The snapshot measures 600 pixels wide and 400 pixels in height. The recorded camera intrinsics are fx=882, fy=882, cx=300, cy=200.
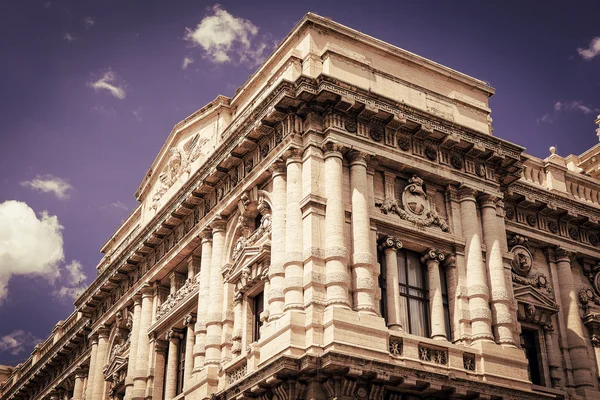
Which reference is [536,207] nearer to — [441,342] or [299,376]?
[441,342]

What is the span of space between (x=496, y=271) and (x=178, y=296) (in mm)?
12134

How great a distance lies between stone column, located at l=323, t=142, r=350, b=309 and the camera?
24.1m

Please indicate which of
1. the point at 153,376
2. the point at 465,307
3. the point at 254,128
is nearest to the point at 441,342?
the point at 465,307

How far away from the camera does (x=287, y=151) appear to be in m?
27.0

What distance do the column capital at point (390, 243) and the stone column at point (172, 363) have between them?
9908 millimetres

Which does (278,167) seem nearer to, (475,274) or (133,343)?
(475,274)

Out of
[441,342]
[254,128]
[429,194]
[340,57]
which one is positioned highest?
[340,57]

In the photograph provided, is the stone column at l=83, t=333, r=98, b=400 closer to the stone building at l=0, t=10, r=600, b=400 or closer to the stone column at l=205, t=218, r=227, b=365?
the stone building at l=0, t=10, r=600, b=400

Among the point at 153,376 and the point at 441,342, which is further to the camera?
the point at 153,376

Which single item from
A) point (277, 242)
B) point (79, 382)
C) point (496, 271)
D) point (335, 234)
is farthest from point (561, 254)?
point (79, 382)

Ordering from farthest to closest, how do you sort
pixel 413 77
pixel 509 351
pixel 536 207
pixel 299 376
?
pixel 536 207, pixel 413 77, pixel 509 351, pixel 299 376

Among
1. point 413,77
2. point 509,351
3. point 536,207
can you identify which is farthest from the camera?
point 536,207

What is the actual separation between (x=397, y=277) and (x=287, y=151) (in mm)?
5074

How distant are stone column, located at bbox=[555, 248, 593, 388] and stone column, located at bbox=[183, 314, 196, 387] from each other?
43.1 ft
